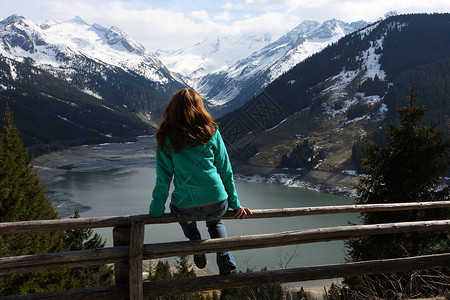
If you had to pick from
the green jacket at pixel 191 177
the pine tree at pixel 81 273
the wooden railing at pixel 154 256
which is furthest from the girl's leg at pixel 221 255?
the pine tree at pixel 81 273

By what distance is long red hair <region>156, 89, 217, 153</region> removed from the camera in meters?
4.21

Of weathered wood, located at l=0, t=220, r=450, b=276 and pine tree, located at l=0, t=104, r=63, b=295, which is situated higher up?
pine tree, located at l=0, t=104, r=63, b=295

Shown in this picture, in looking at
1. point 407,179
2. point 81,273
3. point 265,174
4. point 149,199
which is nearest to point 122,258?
point 407,179

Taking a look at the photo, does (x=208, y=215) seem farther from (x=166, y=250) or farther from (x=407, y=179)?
(x=407, y=179)

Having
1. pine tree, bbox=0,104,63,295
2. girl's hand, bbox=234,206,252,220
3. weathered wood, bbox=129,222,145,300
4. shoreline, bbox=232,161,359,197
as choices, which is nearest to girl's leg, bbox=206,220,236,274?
girl's hand, bbox=234,206,252,220

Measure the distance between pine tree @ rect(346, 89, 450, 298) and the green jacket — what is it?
32.6 feet

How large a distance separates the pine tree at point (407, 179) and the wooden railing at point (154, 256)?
26.4 feet

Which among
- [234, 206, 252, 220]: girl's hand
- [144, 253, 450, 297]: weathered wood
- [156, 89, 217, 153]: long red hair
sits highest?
[156, 89, 217, 153]: long red hair

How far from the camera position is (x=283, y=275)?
4.67 meters

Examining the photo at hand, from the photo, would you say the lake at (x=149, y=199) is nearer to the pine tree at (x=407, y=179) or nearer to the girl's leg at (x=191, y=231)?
the pine tree at (x=407, y=179)

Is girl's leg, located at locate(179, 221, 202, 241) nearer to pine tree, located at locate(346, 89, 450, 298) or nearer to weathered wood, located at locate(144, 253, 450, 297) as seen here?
weathered wood, located at locate(144, 253, 450, 297)

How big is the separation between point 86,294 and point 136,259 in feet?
2.35

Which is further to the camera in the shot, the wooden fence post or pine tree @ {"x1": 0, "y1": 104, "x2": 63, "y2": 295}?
pine tree @ {"x1": 0, "y1": 104, "x2": 63, "y2": 295}

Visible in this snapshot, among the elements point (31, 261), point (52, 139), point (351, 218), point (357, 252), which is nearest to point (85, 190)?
point (351, 218)
